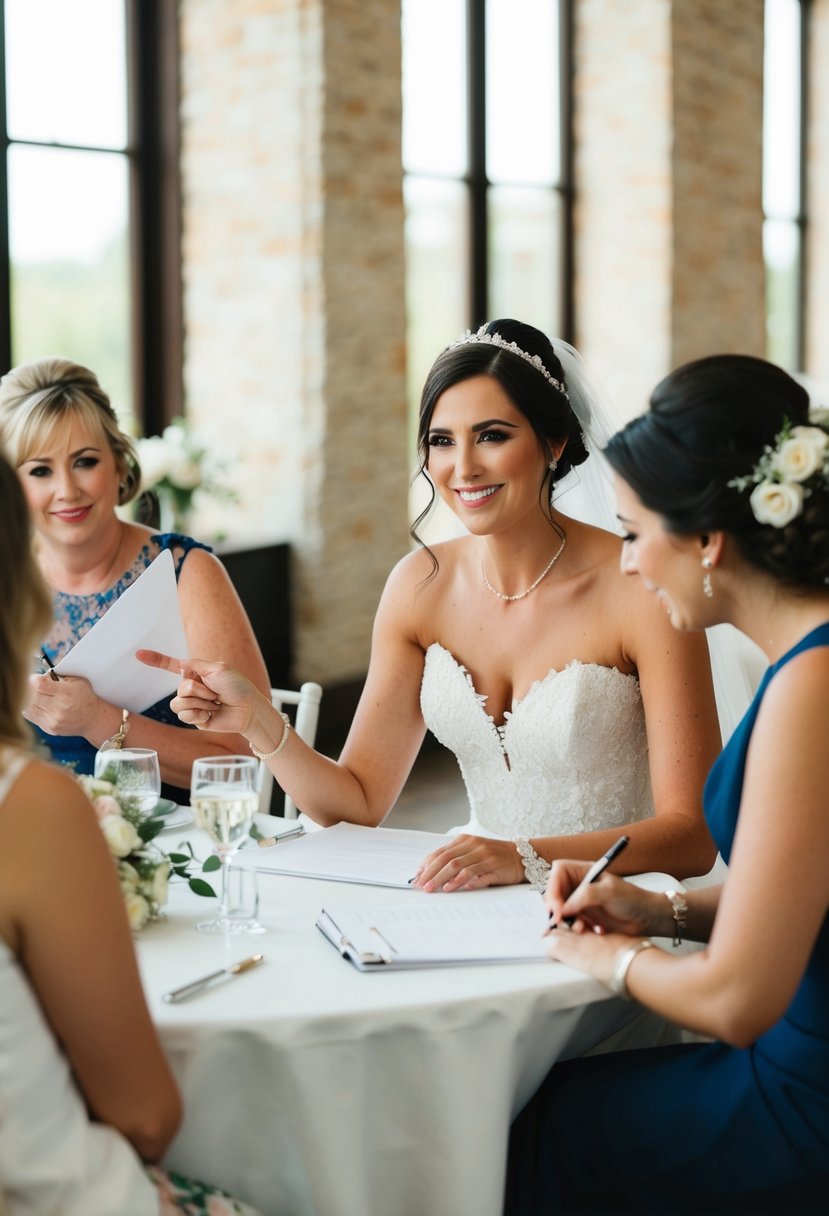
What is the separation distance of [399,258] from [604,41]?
8.68 feet

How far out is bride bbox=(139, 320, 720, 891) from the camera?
93.7 inches

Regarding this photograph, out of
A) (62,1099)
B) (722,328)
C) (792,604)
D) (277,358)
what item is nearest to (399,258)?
(277,358)

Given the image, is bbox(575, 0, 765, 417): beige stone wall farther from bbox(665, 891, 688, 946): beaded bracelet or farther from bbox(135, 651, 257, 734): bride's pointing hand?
bbox(665, 891, 688, 946): beaded bracelet

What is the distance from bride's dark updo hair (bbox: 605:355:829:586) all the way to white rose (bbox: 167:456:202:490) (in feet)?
11.1

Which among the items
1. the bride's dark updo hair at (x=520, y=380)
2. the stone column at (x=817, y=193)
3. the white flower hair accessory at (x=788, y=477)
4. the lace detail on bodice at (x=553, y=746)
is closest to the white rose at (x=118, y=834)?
the white flower hair accessory at (x=788, y=477)

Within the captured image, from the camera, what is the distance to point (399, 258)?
232 inches

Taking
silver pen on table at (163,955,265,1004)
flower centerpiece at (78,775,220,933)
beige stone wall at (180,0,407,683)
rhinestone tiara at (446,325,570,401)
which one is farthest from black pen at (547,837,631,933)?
beige stone wall at (180,0,407,683)

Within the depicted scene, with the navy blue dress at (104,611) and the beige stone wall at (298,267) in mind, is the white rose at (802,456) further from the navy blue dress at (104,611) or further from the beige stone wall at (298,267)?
the beige stone wall at (298,267)

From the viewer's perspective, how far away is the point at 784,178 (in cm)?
970

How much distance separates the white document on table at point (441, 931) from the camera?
164cm

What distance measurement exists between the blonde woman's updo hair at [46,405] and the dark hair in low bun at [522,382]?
0.73 meters

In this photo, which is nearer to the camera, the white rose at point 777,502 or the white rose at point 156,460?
the white rose at point 777,502

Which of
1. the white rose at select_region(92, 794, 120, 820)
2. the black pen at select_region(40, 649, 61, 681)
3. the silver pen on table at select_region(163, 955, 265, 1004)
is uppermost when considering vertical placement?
the black pen at select_region(40, 649, 61, 681)

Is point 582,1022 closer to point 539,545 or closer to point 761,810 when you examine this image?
point 761,810
